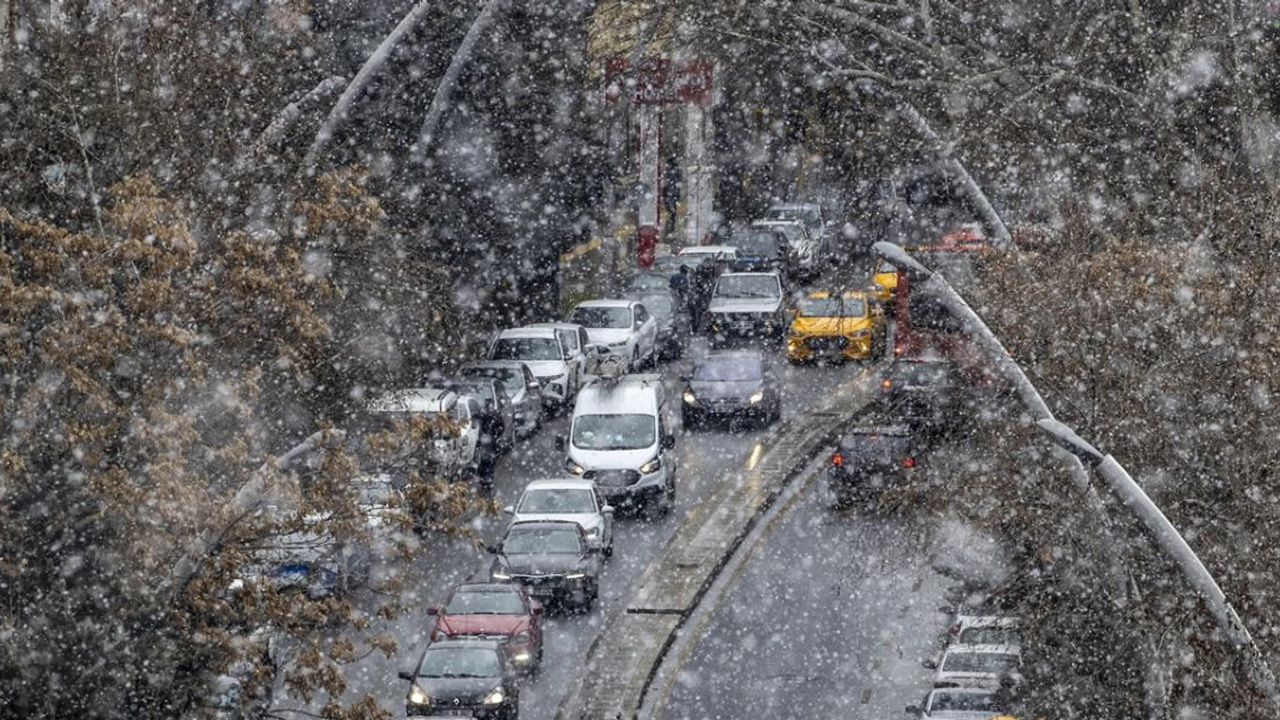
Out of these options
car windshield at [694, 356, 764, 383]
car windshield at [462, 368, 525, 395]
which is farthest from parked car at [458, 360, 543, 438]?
car windshield at [694, 356, 764, 383]

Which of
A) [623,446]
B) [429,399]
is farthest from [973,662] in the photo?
[429,399]

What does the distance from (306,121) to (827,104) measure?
11025 mm

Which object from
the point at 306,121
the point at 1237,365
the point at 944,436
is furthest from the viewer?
the point at 306,121

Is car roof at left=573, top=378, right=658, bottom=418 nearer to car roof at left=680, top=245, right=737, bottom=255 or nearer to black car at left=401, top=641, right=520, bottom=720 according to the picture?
black car at left=401, top=641, right=520, bottom=720

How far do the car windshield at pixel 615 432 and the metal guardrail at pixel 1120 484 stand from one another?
1912 centimetres

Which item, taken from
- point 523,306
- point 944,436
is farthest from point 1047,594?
point 523,306

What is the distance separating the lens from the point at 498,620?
867 inches

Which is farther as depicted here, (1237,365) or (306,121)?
(306,121)

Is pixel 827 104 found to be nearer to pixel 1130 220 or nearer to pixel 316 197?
pixel 1130 220

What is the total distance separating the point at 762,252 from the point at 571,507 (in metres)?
21.8

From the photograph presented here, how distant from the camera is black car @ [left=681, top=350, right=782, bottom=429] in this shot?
110 ft

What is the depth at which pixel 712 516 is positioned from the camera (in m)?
29.1

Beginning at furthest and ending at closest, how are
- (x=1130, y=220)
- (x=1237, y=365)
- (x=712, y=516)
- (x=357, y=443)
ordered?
1. (x=712, y=516)
2. (x=357, y=443)
3. (x=1130, y=220)
4. (x=1237, y=365)

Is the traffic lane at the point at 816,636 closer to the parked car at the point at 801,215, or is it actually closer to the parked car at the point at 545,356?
the parked car at the point at 545,356
